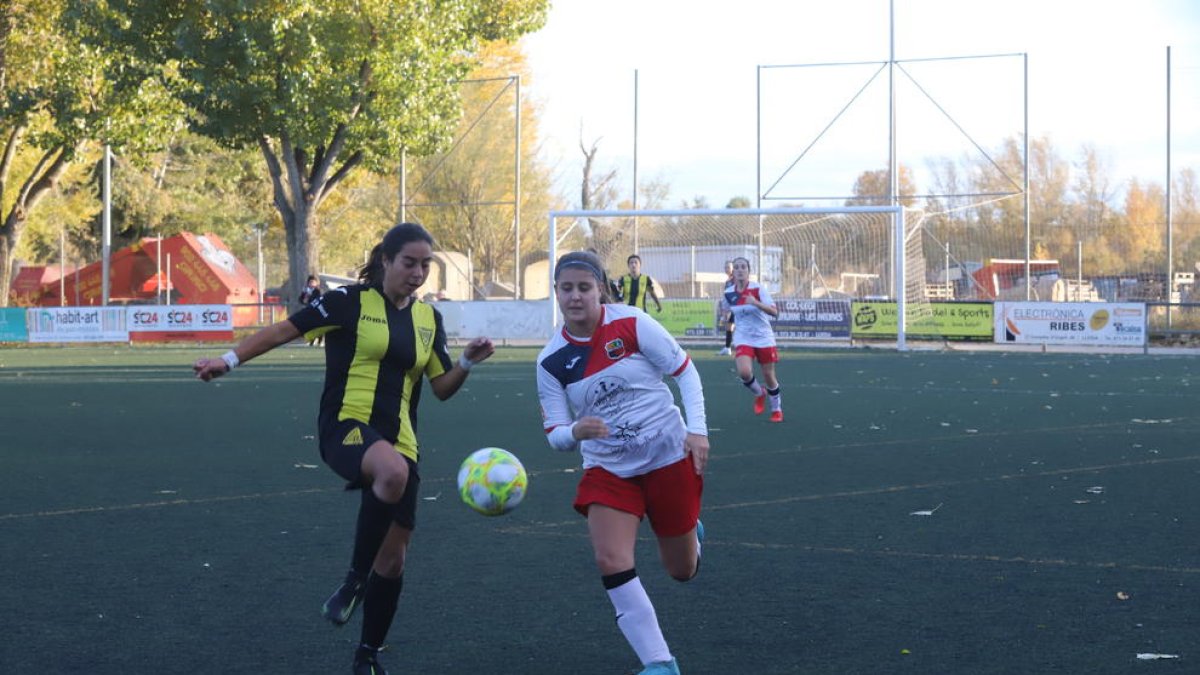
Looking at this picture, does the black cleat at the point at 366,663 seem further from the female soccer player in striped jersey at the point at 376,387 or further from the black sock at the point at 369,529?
the black sock at the point at 369,529

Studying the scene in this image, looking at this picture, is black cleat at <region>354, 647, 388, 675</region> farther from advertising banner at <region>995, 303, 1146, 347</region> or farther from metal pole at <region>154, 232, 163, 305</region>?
metal pole at <region>154, 232, 163, 305</region>

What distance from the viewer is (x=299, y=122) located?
1480 inches

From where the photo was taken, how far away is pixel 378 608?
224 inches

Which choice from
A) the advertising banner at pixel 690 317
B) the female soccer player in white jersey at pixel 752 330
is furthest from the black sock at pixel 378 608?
the advertising banner at pixel 690 317

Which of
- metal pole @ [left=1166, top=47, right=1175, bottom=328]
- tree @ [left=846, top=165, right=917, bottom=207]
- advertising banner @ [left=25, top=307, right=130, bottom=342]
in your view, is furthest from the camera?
tree @ [left=846, top=165, right=917, bottom=207]

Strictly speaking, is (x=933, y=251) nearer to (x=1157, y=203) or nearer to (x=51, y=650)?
(x=1157, y=203)

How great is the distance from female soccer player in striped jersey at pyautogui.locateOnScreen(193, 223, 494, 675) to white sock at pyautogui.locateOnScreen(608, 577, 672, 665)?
0.94 m

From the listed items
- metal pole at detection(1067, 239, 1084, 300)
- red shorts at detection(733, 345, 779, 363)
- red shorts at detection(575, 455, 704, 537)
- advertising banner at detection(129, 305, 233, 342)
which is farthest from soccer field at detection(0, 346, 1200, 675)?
metal pole at detection(1067, 239, 1084, 300)

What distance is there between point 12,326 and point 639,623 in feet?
125

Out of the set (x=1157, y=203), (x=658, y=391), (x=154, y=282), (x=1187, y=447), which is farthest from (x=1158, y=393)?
(x=1157, y=203)

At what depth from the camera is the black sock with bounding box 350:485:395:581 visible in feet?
18.8

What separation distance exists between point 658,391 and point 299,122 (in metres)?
33.2

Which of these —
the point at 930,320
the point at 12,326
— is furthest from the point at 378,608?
the point at 12,326

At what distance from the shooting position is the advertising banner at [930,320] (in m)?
35.8
